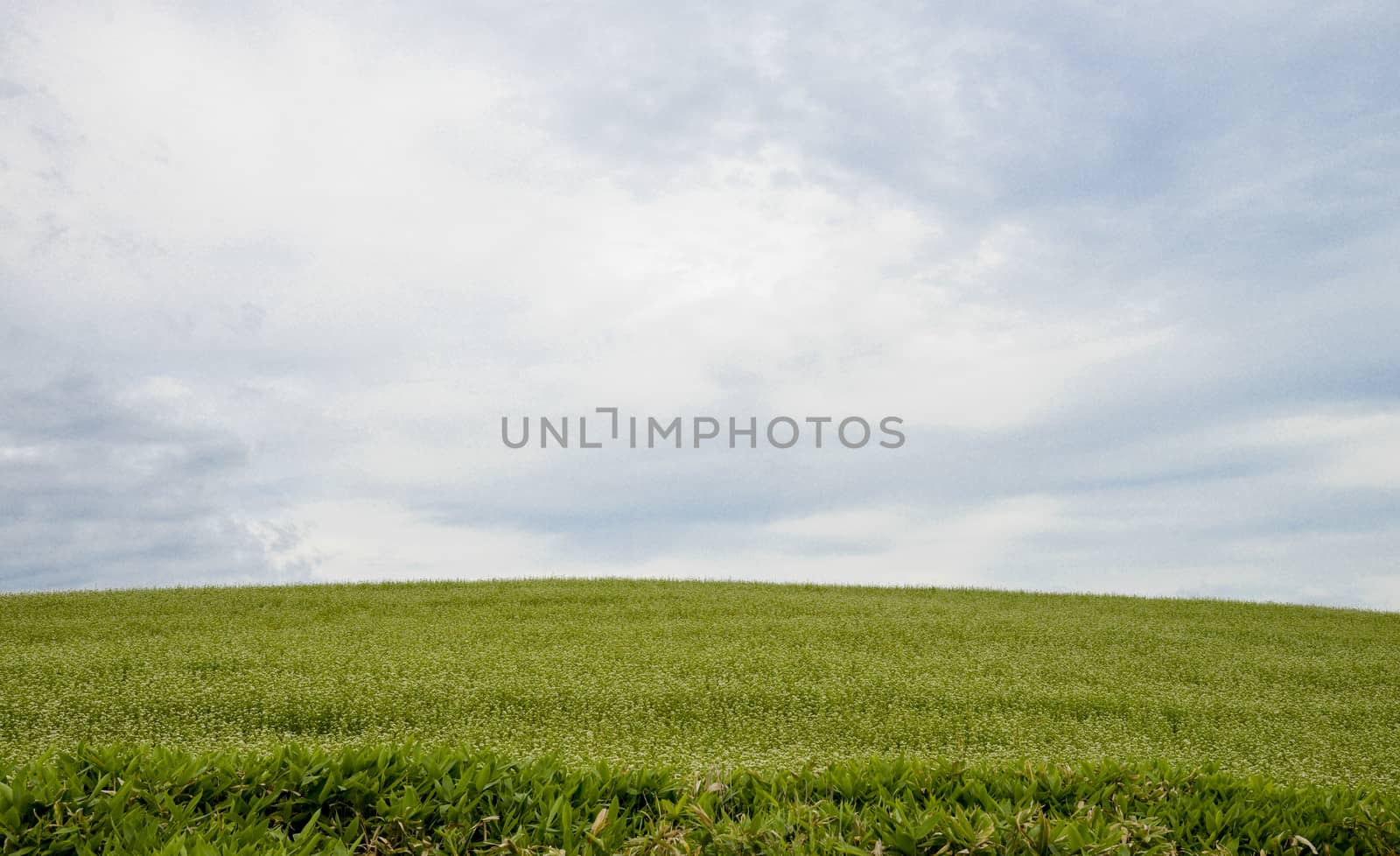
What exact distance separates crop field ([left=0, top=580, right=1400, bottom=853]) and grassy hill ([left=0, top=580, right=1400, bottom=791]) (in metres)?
0.05

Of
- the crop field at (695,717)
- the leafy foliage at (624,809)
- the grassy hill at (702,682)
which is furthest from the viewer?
the grassy hill at (702,682)

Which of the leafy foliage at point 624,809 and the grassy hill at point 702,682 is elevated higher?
the leafy foliage at point 624,809

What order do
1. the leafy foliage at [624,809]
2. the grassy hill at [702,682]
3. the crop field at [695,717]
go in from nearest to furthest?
the leafy foliage at [624,809]
the crop field at [695,717]
the grassy hill at [702,682]

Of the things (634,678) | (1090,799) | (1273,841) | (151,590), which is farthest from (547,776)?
(151,590)

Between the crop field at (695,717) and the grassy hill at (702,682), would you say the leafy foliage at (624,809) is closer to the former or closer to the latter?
the crop field at (695,717)

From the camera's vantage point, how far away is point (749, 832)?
3109mm

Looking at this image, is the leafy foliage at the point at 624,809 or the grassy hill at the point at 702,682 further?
the grassy hill at the point at 702,682

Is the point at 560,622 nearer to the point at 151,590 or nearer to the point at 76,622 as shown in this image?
the point at 76,622

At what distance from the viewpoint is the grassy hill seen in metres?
7.39

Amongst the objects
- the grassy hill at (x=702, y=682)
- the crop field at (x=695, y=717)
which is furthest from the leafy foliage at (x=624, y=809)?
the grassy hill at (x=702, y=682)

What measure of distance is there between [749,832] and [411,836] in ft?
4.22

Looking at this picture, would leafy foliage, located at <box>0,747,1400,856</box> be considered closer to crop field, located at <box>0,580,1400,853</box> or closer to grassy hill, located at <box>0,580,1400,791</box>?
crop field, located at <box>0,580,1400,853</box>

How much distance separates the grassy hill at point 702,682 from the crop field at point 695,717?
54 mm

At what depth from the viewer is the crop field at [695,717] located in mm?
3338
